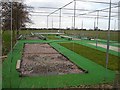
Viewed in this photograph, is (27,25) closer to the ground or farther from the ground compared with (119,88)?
farther from the ground

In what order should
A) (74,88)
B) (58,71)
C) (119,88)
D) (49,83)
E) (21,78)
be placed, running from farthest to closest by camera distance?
(58,71) → (21,78) → (49,83) → (74,88) → (119,88)

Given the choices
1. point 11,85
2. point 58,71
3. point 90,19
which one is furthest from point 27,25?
point 11,85

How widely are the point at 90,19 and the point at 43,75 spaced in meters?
16.1

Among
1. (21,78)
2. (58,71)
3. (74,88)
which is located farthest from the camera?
(58,71)

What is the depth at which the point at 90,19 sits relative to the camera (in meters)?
21.0

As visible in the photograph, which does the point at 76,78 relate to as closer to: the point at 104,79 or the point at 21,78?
the point at 104,79

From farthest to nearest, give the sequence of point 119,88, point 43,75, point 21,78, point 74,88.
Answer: point 43,75, point 21,78, point 74,88, point 119,88

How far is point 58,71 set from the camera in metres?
6.12

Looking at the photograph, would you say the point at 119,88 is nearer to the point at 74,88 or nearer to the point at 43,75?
the point at 74,88

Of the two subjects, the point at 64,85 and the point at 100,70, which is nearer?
the point at 64,85

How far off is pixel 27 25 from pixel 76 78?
15.8 m

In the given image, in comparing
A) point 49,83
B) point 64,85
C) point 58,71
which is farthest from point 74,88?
point 58,71

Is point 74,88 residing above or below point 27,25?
below

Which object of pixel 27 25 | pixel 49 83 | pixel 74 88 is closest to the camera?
pixel 74 88
